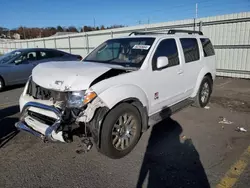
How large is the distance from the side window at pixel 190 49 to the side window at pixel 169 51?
373 millimetres

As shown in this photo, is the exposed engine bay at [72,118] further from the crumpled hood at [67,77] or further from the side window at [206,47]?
the side window at [206,47]

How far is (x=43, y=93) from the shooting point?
341 centimetres

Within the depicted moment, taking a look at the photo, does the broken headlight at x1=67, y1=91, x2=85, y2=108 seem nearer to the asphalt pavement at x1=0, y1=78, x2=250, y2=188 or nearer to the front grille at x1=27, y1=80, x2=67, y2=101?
the front grille at x1=27, y1=80, x2=67, y2=101

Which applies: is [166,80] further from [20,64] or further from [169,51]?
[20,64]

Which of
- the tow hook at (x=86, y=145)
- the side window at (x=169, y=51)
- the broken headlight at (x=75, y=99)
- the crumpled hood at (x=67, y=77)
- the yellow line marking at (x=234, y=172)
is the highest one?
the side window at (x=169, y=51)

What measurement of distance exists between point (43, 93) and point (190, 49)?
350cm

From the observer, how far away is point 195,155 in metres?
3.32

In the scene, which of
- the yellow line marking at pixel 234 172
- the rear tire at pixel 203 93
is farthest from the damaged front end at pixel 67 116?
the rear tire at pixel 203 93

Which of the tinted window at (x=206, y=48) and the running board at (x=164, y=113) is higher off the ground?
the tinted window at (x=206, y=48)

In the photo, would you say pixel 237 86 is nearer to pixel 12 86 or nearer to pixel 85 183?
pixel 85 183

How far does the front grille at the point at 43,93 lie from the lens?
3119 millimetres

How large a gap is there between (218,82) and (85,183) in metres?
8.42

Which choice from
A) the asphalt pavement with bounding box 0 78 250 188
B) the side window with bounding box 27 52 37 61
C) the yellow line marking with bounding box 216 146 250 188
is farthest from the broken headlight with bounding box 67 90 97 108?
the side window with bounding box 27 52 37 61

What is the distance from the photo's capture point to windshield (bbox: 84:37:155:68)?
12.8 feet
